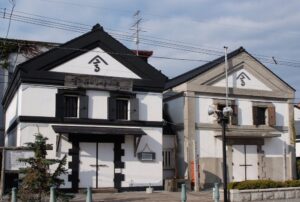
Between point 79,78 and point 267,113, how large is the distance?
12472mm

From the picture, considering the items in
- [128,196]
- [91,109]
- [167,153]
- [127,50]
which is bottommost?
[128,196]

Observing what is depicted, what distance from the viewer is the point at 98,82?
24047mm

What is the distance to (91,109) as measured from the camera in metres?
23.9

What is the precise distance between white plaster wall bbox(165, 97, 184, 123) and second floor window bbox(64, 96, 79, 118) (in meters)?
6.70

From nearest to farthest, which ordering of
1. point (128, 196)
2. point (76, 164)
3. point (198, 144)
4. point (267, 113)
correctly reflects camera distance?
point (128, 196) → point (76, 164) → point (198, 144) → point (267, 113)

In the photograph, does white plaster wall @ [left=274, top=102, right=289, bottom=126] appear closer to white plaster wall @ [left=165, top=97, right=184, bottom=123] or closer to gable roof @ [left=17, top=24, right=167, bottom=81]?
white plaster wall @ [left=165, top=97, right=184, bottom=123]

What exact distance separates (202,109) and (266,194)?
837cm

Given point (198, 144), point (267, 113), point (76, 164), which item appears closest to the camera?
point (76, 164)

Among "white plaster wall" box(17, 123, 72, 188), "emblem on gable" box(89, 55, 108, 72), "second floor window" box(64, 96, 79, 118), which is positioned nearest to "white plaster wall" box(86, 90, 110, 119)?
"second floor window" box(64, 96, 79, 118)

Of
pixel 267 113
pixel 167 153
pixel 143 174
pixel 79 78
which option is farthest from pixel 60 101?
pixel 267 113

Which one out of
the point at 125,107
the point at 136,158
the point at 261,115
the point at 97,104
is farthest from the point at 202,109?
the point at 97,104

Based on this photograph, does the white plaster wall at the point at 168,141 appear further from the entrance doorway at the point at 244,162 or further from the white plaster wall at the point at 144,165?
the entrance doorway at the point at 244,162

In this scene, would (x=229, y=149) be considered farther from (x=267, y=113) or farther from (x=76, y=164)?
(x=76, y=164)

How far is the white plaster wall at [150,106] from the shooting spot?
2505 cm
